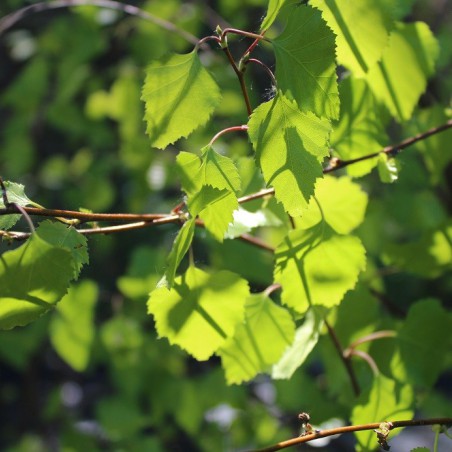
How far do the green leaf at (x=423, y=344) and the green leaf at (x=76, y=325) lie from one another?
72cm

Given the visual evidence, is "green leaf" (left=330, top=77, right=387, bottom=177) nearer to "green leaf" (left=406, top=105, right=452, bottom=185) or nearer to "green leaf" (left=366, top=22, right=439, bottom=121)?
"green leaf" (left=366, top=22, right=439, bottom=121)

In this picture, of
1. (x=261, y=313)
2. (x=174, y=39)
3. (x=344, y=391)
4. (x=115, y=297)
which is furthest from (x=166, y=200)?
(x=261, y=313)

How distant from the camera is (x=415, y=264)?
37.3 inches

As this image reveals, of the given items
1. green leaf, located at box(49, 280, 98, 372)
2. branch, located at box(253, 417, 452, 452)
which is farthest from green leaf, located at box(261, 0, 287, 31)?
green leaf, located at box(49, 280, 98, 372)

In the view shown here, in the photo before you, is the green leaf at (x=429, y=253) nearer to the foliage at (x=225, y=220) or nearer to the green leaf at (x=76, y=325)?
the foliage at (x=225, y=220)

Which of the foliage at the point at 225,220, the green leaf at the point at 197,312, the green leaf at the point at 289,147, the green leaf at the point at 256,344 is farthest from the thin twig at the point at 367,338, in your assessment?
the green leaf at the point at 289,147

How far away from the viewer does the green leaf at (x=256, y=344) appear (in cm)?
78

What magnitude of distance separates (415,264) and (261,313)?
0.26 metres

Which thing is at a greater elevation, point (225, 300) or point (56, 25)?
point (56, 25)

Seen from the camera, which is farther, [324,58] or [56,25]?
[56,25]

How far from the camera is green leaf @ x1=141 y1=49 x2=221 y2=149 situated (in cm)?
67

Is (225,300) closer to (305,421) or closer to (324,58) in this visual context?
(305,421)

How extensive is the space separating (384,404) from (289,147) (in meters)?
0.36

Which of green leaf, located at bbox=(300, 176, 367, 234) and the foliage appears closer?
the foliage
